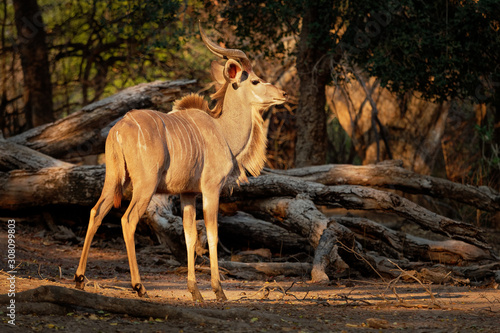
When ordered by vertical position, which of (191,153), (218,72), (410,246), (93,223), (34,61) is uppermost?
(218,72)

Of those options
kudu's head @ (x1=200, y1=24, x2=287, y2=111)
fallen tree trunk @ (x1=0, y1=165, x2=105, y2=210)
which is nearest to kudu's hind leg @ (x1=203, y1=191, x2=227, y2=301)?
kudu's head @ (x1=200, y1=24, x2=287, y2=111)

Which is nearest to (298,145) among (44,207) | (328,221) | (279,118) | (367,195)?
(367,195)

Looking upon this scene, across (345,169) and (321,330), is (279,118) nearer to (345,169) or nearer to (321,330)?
(345,169)

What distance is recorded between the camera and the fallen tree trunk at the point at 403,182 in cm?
932

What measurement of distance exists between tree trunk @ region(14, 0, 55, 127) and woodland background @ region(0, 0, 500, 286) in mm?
21

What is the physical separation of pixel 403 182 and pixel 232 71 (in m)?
4.37

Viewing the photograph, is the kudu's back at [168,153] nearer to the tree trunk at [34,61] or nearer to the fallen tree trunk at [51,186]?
the fallen tree trunk at [51,186]

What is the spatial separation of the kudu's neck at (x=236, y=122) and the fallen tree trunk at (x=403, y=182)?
11.6 ft

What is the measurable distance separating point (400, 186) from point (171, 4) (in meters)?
5.26

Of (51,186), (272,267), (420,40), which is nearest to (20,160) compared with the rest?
(51,186)

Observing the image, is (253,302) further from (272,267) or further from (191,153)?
(272,267)

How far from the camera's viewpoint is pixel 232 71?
6.05 meters

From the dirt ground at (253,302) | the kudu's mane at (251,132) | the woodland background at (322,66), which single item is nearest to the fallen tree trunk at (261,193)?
the woodland background at (322,66)

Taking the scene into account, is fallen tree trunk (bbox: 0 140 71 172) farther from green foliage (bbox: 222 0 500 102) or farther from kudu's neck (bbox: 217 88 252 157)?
green foliage (bbox: 222 0 500 102)
